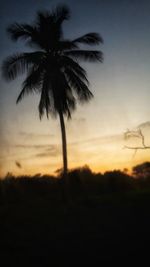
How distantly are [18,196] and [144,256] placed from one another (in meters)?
13.0

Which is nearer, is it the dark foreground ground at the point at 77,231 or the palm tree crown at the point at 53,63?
the dark foreground ground at the point at 77,231

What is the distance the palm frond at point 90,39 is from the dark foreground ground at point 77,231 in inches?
333

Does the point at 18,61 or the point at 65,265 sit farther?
the point at 18,61

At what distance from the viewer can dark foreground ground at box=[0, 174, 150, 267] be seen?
8.18m

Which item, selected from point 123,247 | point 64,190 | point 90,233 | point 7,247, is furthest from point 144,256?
point 64,190

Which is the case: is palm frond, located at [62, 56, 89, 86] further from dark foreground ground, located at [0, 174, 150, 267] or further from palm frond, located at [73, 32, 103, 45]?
dark foreground ground, located at [0, 174, 150, 267]

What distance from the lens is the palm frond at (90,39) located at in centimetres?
1761

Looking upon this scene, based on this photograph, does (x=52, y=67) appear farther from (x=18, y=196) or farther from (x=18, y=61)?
(x=18, y=196)

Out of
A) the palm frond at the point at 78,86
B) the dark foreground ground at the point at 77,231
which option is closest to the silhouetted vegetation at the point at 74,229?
the dark foreground ground at the point at 77,231

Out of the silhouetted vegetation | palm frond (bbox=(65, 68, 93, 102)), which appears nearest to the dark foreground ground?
the silhouetted vegetation

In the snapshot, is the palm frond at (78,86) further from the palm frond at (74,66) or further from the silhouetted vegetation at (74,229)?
the silhouetted vegetation at (74,229)

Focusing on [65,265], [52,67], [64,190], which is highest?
[52,67]

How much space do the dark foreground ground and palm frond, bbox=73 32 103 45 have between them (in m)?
8.46

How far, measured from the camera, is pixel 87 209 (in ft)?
50.0
